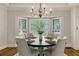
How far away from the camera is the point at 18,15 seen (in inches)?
273

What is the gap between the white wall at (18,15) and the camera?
6.83 meters

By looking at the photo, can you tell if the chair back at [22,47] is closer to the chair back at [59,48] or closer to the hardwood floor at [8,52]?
the chair back at [59,48]

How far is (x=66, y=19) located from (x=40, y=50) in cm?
301

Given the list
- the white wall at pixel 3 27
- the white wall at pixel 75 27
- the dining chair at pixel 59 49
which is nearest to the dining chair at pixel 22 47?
the dining chair at pixel 59 49

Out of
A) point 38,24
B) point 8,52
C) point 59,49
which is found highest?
point 38,24

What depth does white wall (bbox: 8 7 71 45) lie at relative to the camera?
6.83 metres

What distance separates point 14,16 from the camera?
6973 mm

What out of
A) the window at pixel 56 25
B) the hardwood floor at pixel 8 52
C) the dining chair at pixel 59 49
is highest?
the window at pixel 56 25

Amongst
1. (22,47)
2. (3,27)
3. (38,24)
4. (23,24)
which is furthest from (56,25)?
(22,47)

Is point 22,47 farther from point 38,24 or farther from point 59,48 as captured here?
point 38,24

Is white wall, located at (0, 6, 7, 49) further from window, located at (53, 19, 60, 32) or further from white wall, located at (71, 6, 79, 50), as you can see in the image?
white wall, located at (71, 6, 79, 50)

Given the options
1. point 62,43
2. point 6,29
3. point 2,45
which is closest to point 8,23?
point 6,29

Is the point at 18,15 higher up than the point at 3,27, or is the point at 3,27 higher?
the point at 18,15

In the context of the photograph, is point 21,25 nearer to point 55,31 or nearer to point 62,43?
point 55,31
